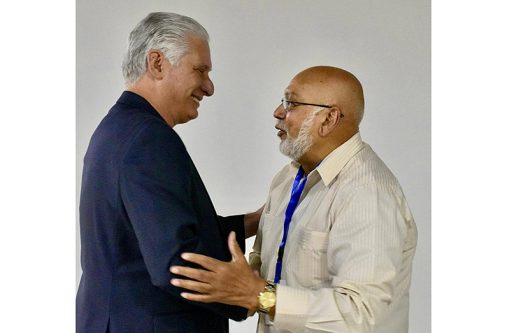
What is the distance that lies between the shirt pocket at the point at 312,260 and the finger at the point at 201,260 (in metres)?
0.37

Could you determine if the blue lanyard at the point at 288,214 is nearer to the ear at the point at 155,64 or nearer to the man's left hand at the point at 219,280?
the man's left hand at the point at 219,280

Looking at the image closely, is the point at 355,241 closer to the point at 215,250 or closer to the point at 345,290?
the point at 345,290

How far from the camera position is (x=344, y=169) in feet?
8.30

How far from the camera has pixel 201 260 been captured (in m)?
2.23

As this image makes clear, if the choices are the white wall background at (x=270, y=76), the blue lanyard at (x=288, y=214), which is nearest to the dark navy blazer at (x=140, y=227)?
the blue lanyard at (x=288, y=214)

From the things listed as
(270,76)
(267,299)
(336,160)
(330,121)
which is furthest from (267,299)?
(270,76)

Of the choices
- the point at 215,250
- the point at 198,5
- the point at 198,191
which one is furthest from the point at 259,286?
the point at 198,5

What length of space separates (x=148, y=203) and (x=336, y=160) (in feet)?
2.11

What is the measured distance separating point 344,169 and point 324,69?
1.14 ft

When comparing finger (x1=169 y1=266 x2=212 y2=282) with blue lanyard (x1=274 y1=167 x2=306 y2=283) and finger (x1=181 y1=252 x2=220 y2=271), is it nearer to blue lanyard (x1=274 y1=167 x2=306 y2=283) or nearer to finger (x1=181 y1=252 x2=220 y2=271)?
finger (x1=181 y1=252 x2=220 y2=271)

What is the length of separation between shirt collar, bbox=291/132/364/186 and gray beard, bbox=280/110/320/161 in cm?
9

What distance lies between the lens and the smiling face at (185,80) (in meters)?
2.61

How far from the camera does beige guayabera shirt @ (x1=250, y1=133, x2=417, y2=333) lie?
2309 millimetres

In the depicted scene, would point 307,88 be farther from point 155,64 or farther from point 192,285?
point 192,285
